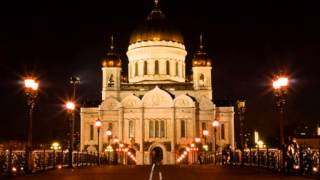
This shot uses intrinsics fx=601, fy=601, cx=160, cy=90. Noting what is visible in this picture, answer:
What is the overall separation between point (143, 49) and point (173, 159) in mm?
19770

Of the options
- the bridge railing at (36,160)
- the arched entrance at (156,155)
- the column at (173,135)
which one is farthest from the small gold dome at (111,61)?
the bridge railing at (36,160)

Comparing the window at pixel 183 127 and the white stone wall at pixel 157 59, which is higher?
the white stone wall at pixel 157 59

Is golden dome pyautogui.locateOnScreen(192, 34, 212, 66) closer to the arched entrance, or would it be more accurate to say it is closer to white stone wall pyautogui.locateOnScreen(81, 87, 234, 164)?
white stone wall pyautogui.locateOnScreen(81, 87, 234, 164)

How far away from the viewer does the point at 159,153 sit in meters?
97.9

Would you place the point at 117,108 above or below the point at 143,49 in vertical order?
below

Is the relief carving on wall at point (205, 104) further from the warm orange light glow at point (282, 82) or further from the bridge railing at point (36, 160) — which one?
the warm orange light glow at point (282, 82)

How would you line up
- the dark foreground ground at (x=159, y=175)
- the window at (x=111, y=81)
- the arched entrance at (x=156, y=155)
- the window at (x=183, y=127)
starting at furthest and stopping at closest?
the window at (x=111, y=81), the arched entrance at (x=156, y=155), the window at (x=183, y=127), the dark foreground ground at (x=159, y=175)

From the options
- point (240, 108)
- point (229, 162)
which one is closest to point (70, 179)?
point (229, 162)

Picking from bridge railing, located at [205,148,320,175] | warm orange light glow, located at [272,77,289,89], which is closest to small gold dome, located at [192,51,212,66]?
bridge railing, located at [205,148,320,175]

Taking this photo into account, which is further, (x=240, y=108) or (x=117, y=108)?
(x=117, y=108)

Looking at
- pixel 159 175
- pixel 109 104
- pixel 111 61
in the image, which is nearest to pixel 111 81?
pixel 111 61

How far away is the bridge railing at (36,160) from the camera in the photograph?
75.9ft

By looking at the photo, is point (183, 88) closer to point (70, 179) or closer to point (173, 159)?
point (173, 159)

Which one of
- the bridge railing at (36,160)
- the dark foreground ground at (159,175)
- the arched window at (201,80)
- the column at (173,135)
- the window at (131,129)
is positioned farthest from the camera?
the arched window at (201,80)
